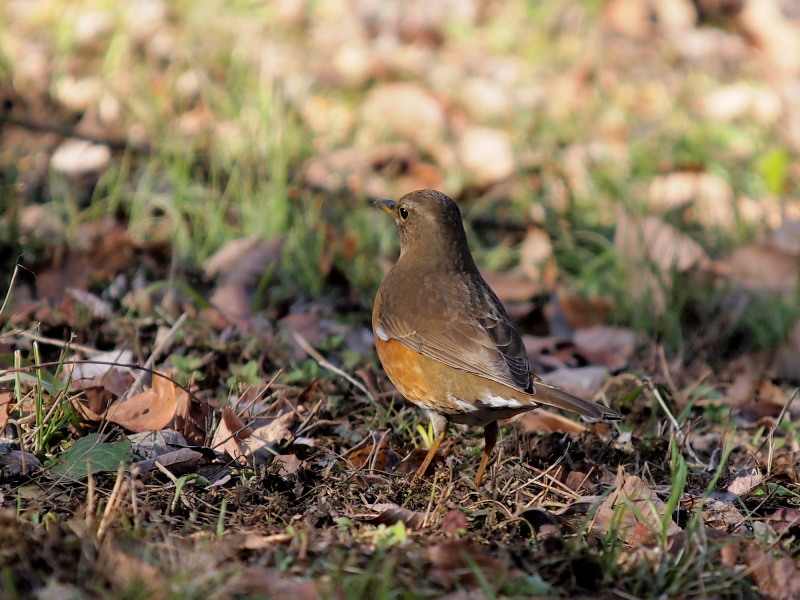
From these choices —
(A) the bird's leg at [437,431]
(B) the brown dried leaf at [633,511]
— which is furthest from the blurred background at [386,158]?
(B) the brown dried leaf at [633,511]

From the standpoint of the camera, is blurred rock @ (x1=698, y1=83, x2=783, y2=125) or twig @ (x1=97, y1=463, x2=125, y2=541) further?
blurred rock @ (x1=698, y1=83, x2=783, y2=125)

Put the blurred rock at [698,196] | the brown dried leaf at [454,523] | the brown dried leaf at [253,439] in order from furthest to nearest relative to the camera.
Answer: the blurred rock at [698,196]
the brown dried leaf at [253,439]
the brown dried leaf at [454,523]

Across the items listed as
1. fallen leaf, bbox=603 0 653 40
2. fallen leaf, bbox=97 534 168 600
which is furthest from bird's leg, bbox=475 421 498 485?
fallen leaf, bbox=603 0 653 40

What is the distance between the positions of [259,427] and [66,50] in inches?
209

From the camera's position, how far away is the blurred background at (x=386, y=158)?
588 centimetres

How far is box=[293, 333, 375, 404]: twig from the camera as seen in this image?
14.7 ft

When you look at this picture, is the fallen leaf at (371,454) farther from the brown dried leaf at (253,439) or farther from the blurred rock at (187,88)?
the blurred rock at (187,88)

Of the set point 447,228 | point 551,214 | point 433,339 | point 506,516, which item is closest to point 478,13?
point 551,214

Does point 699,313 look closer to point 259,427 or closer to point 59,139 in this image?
point 259,427

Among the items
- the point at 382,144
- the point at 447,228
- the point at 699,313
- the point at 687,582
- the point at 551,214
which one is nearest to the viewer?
the point at 687,582

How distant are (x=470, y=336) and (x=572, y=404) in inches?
24.4

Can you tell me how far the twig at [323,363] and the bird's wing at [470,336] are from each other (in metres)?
0.25

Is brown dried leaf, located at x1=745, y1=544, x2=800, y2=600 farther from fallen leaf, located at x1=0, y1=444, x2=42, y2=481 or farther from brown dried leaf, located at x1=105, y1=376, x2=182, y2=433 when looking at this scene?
fallen leaf, located at x1=0, y1=444, x2=42, y2=481

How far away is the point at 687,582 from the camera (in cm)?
293
